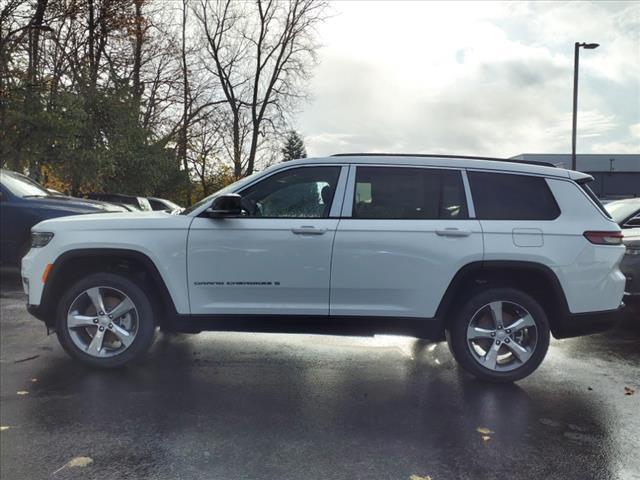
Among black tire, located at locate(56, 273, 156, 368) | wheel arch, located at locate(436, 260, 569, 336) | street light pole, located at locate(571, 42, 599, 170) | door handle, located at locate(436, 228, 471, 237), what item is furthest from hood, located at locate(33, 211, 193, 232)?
street light pole, located at locate(571, 42, 599, 170)

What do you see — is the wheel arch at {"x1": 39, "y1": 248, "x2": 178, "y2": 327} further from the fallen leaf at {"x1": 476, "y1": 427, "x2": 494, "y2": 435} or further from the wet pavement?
the fallen leaf at {"x1": 476, "y1": 427, "x2": 494, "y2": 435}

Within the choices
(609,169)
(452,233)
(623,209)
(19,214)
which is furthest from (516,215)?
(609,169)

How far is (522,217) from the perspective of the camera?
4.42 metres

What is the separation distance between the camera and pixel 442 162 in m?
4.55

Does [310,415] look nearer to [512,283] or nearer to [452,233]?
[452,233]

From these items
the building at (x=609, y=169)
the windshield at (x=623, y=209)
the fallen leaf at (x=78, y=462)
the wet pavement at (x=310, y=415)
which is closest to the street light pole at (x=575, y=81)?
the windshield at (x=623, y=209)

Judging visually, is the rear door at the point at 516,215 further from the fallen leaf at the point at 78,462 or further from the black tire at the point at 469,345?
the fallen leaf at the point at 78,462

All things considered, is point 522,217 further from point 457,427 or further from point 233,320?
point 233,320

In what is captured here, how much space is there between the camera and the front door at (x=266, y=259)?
4352 millimetres

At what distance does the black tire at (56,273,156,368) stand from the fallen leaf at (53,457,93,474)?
59.1 inches

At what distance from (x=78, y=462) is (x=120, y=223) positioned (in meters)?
2.10

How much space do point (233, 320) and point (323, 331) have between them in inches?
30.4

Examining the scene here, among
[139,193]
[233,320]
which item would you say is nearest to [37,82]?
[139,193]

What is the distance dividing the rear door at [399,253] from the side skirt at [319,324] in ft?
0.23
